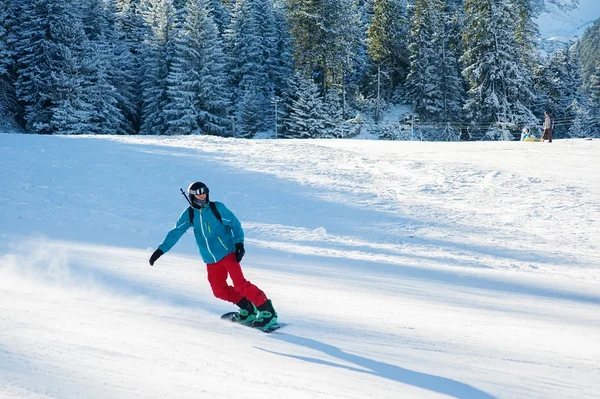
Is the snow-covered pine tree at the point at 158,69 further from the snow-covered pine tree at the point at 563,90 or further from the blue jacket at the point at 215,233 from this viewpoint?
the blue jacket at the point at 215,233

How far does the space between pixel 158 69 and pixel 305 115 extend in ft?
49.1

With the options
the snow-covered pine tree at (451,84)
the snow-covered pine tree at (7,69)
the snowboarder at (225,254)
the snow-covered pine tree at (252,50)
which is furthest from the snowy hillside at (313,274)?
the snow-covered pine tree at (252,50)

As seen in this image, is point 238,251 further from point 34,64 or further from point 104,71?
point 34,64

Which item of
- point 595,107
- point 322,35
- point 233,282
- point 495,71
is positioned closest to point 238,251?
point 233,282

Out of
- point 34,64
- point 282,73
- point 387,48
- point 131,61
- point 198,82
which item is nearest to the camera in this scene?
point 34,64

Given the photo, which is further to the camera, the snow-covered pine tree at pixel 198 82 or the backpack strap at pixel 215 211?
the snow-covered pine tree at pixel 198 82

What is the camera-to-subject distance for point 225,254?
5926 mm

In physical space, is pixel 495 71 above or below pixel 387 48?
below

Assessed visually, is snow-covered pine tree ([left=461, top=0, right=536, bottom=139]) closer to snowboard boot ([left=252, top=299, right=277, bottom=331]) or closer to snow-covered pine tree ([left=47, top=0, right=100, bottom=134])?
snow-covered pine tree ([left=47, top=0, right=100, bottom=134])

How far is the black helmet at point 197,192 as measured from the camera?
18.8 feet

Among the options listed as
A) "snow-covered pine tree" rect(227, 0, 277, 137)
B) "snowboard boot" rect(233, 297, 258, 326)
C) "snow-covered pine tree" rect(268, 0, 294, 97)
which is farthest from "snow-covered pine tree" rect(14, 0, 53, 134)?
"snowboard boot" rect(233, 297, 258, 326)

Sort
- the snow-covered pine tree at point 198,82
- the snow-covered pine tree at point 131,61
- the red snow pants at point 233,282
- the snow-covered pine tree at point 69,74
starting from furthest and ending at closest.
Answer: the snow-covered pine tree at point 131,61
the snow-covered pine tree at point 198,82
the snow-covered pine tree at point 69,74
the red snow pants at point 233,282

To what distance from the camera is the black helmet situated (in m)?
5.72

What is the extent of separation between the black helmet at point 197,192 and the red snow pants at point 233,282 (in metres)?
0.65
